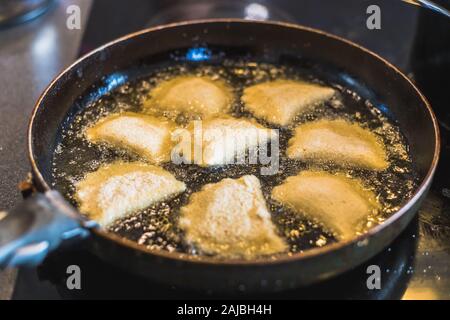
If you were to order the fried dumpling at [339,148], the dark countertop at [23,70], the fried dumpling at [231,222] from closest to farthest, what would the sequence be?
the fried dumpling at [231,222]
the fried dumpling at [339,148]
the dark countertop at [23,70]

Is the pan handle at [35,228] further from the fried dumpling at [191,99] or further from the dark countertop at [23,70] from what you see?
the fried dumpling at [191,99]

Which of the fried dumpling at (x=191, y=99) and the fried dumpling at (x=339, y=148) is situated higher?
the fried dumpling at (x=191, y=99)

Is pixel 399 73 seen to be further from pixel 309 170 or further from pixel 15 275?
pixel 15 275

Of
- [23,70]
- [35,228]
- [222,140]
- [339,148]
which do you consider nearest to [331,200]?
[339,148]

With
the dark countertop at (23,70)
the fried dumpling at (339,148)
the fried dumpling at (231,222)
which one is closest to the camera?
the fried dumpling at (231,222)

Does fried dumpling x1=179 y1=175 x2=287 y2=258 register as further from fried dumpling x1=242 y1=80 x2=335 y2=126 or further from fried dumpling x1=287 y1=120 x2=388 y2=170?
fried dumpling x1=242 y1=80 x2=335 y2=126

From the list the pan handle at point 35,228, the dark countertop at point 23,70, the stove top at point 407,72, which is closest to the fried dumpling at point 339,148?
the stove top at point 407,72

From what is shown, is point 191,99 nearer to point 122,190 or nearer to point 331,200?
point 122,190

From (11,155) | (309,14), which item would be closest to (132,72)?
(11,155)
